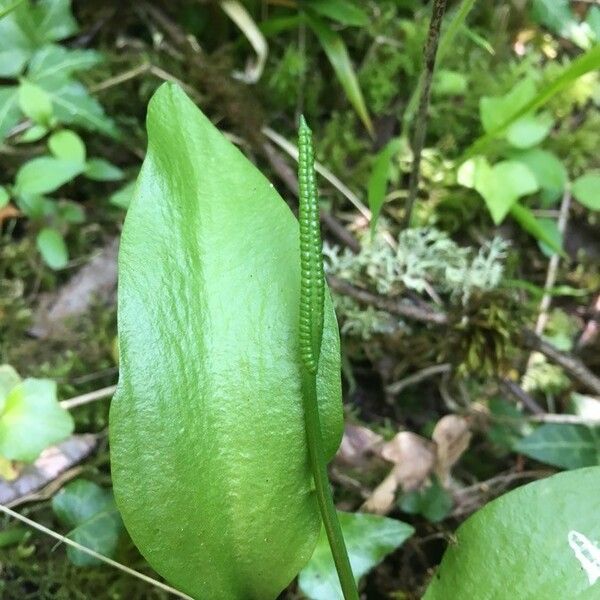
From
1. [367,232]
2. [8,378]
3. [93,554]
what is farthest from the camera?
[367,232]

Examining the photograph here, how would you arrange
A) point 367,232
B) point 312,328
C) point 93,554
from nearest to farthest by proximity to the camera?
point 312,328
point 93,554
point 367,232

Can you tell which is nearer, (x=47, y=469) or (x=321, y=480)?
(x=321, y=480)

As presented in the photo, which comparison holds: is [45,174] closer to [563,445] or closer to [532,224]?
[532,224]

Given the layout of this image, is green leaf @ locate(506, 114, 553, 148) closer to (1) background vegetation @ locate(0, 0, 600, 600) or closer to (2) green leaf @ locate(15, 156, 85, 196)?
(1) background vegetation @ locate(0, 0, 600, 600)

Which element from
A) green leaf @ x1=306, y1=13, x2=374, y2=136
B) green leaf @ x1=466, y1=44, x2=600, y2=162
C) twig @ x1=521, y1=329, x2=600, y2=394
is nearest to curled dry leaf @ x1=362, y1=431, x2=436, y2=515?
twig @ x1=521, y1=329, x2=600, y2=394

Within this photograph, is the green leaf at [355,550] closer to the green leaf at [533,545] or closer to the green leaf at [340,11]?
the green leaf at [533,545]

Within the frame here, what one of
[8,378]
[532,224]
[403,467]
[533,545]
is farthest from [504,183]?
[8,378]

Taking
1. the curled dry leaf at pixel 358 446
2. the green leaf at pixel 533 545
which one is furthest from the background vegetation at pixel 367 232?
the green leaf at pixel 533 545

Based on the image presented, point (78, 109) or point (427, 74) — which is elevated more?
point (427, 74)
